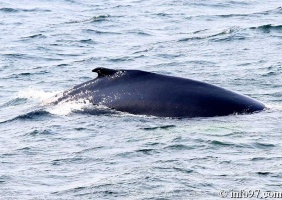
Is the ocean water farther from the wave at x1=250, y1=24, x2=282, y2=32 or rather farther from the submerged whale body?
the submerged whale body

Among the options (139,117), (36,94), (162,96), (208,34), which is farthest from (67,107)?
(208,34)

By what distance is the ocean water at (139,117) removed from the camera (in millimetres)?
12055

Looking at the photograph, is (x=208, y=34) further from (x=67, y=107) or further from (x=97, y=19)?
(x=67, y=107)

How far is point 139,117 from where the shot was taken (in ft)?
50.2

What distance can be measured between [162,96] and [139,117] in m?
0.50

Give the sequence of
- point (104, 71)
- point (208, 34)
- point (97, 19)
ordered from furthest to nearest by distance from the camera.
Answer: point (97, 19) < point (208, 34) < point (104, 71)

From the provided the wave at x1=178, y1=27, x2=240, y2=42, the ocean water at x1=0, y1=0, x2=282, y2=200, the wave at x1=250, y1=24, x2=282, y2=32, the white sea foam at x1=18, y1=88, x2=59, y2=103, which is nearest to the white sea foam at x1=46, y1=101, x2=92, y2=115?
the ocean water at x1=0, y1=0, x2=282, y2=200

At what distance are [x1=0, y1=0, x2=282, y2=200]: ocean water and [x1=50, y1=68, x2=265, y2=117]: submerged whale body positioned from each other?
21 cm

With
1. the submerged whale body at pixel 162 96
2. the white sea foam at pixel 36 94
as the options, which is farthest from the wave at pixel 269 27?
the submerged whale body at pixel 162 96

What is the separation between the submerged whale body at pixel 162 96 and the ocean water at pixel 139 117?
212mm

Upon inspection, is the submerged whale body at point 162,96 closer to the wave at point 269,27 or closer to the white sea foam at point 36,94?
the white sea foam at point 36,94

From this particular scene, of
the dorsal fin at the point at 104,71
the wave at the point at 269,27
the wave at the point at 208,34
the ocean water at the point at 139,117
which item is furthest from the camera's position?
the wave at the point at 269,27

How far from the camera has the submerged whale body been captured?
15.1m

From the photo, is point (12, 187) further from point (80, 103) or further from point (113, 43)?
point (113, 43)
